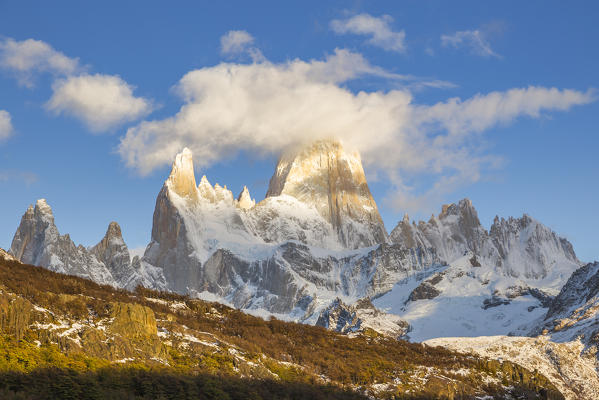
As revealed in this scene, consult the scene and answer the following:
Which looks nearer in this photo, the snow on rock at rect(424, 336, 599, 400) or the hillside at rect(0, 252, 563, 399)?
the hillside at rect(0, 252, 563, 399)

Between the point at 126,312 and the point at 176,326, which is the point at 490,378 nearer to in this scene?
the point at 176,326

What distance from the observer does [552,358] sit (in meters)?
96.7

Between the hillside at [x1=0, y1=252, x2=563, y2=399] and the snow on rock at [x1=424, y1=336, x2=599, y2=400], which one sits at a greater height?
the snow on rock at [x1=424, y1=336, x2=599, y2=400]

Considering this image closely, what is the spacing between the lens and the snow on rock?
90.0 m

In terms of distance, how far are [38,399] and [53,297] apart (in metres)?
17.0

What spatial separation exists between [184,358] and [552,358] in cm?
6443

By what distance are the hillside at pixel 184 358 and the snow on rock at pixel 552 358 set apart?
1836cm

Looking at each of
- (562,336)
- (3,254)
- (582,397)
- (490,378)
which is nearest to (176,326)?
(3,254)

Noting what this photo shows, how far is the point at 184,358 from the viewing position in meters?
48.2

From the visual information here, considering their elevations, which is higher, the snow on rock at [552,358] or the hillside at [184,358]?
the snow on rock at [552,358]

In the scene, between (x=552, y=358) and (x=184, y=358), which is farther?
(x=552, y=358)

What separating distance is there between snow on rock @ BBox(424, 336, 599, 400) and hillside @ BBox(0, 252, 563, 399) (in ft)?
60.2

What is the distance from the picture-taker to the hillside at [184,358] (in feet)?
132

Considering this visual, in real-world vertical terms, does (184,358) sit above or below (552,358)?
below
